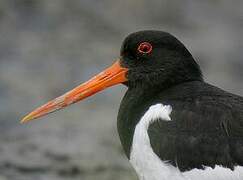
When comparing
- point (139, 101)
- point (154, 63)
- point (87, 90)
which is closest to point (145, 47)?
point (154, 63)

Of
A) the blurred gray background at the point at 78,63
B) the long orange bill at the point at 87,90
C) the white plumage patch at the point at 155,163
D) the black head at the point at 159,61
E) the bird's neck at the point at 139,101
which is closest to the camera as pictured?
the white plumage patch at the point at 155,163

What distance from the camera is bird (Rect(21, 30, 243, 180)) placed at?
21.5 feet

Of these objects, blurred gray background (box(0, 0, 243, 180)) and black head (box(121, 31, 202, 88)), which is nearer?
black head (box(121, 31, 202, 88))

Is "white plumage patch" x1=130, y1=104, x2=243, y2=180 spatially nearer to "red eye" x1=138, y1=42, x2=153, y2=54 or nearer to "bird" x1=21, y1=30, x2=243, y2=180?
"bird" x1=21, y1=30, x2=243, y2=180

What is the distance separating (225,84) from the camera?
12164mm

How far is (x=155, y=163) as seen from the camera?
22.1 ft

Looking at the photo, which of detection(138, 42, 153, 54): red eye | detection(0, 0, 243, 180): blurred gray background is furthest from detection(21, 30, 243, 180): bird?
detection(0, 0, 243, 180): blurred gray background

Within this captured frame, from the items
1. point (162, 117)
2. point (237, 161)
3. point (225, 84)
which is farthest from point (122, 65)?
point (225, 84)

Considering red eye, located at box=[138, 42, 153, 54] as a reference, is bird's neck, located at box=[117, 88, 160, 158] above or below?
below

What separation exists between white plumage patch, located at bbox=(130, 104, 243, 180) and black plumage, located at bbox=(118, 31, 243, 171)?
1.7 inches

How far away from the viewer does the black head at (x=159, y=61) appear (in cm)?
721

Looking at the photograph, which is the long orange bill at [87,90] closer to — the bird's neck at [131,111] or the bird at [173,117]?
the bird at [173,117]

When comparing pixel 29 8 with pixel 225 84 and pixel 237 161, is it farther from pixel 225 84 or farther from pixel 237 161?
pixel 237 161

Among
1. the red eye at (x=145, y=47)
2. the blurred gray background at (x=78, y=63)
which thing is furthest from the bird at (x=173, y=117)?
A: the blurred gray background at (x=78, y=63)
